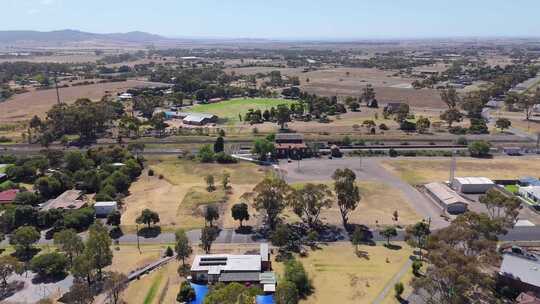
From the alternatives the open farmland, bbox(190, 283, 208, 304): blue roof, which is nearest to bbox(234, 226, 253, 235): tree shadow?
bbox(190, 283, 208, 304): blue roof

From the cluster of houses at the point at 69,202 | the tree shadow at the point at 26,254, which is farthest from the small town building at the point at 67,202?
the tree shadow at the point at 26,254

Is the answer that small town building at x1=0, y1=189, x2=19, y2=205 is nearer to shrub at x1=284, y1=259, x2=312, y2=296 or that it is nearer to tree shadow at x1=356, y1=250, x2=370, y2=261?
shrub at x1=284, y1=259, x2=312, y2=296

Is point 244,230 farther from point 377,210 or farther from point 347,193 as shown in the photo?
point 377,210

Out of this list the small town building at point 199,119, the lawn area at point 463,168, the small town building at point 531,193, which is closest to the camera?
the small town building at point 531,193

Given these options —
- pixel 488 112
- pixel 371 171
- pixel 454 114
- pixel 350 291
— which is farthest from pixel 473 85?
pixel 350 291

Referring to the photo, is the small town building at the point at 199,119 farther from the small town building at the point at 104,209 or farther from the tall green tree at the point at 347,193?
the tall green tree at the point at 347,193

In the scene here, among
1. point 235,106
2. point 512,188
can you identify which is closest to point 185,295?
point 512,188
